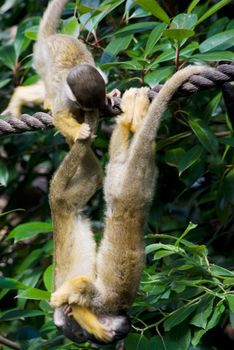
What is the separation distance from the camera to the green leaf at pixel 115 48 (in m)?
4.10

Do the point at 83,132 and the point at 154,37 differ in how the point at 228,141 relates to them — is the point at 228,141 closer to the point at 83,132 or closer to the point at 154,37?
the point at 154,37

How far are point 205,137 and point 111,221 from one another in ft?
3.17

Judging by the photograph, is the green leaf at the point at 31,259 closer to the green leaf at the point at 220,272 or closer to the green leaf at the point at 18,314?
the green leaf at the point at 18,314

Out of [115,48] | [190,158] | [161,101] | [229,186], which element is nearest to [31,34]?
[115,48]

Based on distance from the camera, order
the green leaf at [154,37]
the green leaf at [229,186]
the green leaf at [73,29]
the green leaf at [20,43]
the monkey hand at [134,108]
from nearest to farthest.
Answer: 1. the monkey hand at [134,108]
2. the green leaf at [154,37]
3. the green leaf at [229,186]
4. the green leaf at [73,29]
5. the green leaf at [20,43]

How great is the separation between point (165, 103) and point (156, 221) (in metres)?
1.62

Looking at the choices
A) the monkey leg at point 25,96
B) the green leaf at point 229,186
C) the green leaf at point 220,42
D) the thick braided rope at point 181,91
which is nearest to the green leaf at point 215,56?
the green leaf at point 220,42

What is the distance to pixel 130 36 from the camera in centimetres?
413

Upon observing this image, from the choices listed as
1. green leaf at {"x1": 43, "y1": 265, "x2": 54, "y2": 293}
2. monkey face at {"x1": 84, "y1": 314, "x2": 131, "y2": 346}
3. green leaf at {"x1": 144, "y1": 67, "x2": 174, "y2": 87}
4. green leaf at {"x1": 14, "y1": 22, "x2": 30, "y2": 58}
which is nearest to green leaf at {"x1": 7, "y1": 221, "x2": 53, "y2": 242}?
green leaf at {"x1": 43, "y1": 265, "x2": 54, "y2": 293}

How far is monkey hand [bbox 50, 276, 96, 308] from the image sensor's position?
340 centimetres

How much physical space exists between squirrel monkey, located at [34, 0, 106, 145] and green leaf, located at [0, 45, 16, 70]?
26 centimetres

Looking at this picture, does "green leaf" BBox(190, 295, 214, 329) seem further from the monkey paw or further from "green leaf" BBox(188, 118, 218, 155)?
the monkey paw

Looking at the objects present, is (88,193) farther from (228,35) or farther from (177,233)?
(177,233)

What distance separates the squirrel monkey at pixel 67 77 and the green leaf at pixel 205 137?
0.57m
